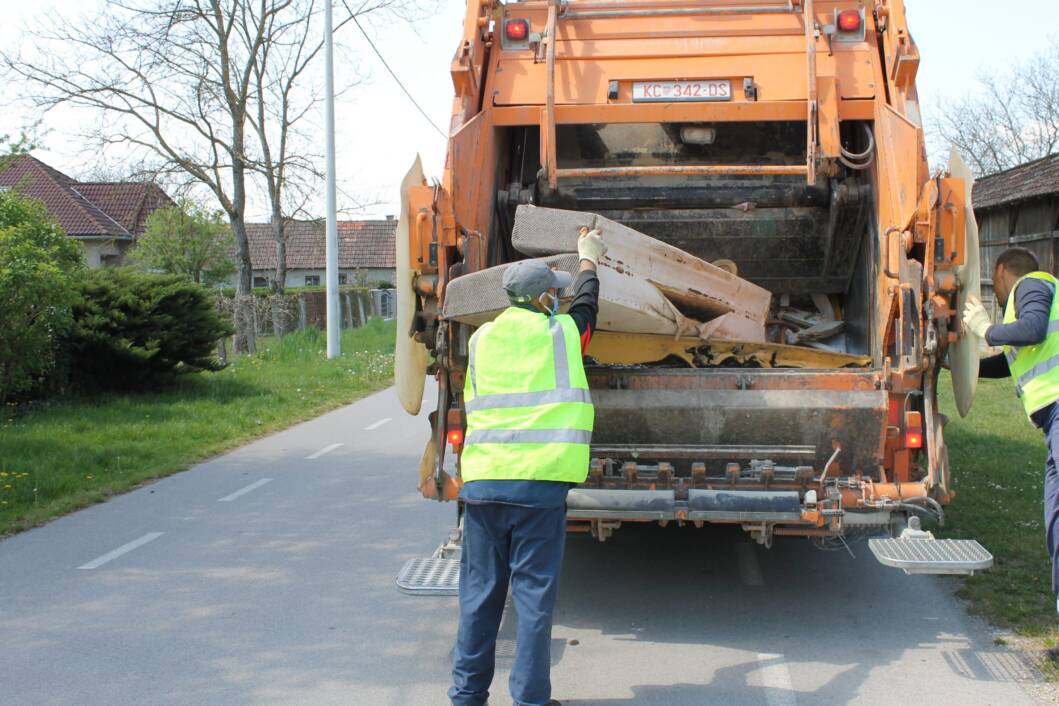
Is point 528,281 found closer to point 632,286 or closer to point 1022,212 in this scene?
point 632,286

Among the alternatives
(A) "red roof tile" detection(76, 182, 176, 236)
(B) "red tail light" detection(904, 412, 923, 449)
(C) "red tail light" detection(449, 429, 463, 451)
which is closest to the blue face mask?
(C) "red tail light" detection(449, 429, 463, 451)

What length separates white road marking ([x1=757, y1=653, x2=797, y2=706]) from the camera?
4117 millimetres

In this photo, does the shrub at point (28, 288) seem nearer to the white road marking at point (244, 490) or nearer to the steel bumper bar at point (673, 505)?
the white road marking at point (244, 490)

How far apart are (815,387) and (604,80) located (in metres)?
2.02

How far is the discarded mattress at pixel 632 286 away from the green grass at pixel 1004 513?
181 centimetres

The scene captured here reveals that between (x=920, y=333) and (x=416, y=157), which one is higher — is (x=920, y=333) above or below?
below

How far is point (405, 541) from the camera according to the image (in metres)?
6.78

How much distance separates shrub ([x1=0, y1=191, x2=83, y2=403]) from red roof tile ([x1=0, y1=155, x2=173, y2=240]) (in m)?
22.7

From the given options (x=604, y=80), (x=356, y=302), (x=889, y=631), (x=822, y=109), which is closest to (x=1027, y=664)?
(x=889, y=631)

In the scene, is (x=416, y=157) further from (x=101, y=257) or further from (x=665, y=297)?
(x=101, y=257)

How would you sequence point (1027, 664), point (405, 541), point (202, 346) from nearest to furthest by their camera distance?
1. point (1027, 664)
2. point (405, 541)
3. point (202, 346)

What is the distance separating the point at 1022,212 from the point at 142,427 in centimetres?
1462

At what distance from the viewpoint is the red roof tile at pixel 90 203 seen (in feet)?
113

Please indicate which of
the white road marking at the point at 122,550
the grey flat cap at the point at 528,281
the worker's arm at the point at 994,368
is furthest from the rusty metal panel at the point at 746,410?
the white road marking at the point at 122,550
